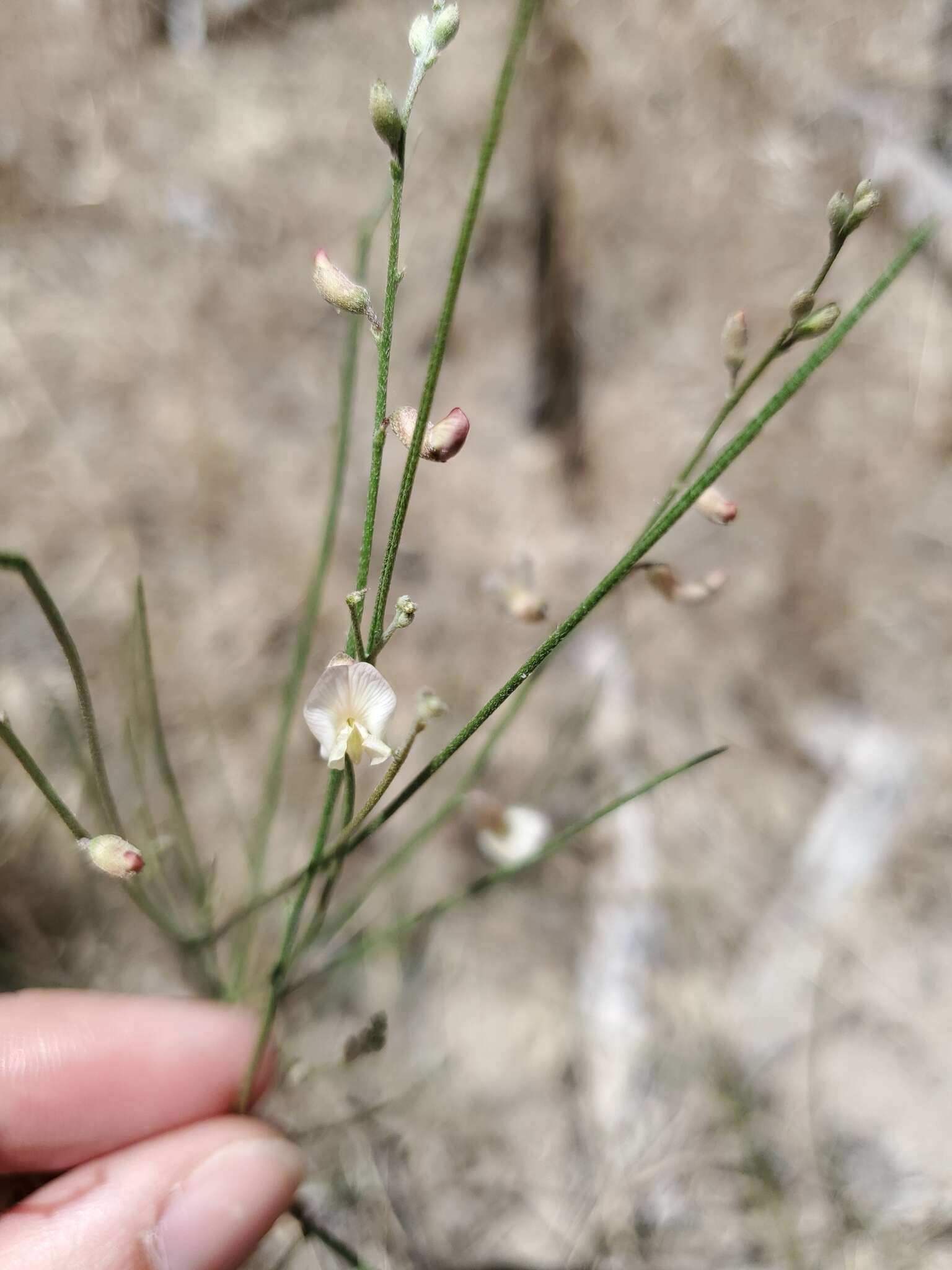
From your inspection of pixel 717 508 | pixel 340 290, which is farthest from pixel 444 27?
pixel 717 508

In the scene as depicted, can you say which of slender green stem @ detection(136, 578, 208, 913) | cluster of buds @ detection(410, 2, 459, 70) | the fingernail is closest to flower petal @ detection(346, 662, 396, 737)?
slender green stem @ detection(136, 578, 208, 913)

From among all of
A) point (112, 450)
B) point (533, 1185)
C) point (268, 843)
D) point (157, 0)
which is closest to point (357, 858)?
point (268, 843)

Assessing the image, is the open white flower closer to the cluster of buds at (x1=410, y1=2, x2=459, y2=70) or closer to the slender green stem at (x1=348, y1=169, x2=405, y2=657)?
the slender green stem at (x1=348, y1=169, x2=405, y2=657)

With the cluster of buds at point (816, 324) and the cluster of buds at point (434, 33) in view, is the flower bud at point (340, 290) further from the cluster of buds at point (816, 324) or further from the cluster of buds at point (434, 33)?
the cluster of buds at point (816, 324)

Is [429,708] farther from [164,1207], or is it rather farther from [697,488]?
[164,1207]

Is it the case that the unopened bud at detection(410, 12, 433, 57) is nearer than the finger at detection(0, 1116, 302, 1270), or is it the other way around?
the unopened bud at detection(410, 12, 433, 57)

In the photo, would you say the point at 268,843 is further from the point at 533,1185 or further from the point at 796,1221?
the point at 796,1221
